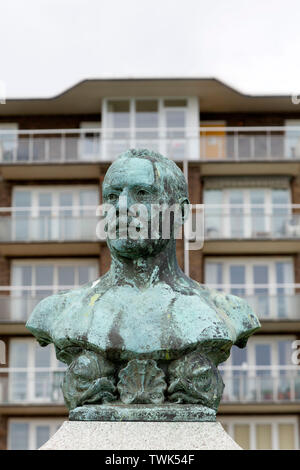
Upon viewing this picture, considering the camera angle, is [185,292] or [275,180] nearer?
[185,292]

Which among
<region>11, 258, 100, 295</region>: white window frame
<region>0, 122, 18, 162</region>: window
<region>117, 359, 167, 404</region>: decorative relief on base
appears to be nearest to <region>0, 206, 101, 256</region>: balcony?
<region>11, 258, 100, 295</region>: white window frame

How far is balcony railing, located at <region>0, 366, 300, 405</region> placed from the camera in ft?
125

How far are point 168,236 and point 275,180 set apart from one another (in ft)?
114

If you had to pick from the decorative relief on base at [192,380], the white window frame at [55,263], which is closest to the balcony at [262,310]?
the white window frame at [55,263]

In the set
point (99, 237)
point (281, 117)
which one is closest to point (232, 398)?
point (99, 237)

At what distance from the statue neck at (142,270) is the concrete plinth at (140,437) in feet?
3.26

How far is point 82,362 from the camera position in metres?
7.17

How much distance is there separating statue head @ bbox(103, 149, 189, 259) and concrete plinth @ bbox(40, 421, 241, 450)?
1.15 m

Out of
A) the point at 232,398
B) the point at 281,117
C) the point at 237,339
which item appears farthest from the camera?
the point at 281,117

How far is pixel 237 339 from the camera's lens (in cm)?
765
